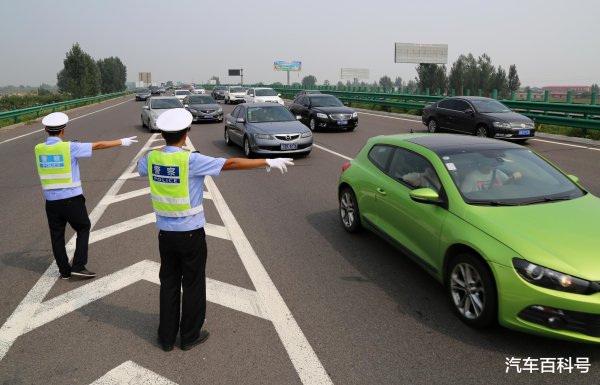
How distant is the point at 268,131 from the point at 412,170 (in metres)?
7.71

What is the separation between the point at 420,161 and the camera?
192 inches

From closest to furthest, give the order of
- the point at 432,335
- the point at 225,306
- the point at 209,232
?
1. the point at 432,335
2. the point at 225,306
3. the point at 209,232

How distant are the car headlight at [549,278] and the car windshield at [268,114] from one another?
10.5 meters

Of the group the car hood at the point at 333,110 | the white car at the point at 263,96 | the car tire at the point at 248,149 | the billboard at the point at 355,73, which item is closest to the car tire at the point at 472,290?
the car tire at the point at 248,149

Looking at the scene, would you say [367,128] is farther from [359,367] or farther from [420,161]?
[359,367]

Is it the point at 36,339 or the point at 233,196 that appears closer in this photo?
the point at 36,339

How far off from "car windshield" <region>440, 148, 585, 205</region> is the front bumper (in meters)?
0.95

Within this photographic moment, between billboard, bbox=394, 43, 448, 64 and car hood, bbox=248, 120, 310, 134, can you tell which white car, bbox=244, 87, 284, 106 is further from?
billboard, bbox=394, 43, 448, 64

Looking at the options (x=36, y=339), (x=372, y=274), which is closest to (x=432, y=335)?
(x=372, y=274)

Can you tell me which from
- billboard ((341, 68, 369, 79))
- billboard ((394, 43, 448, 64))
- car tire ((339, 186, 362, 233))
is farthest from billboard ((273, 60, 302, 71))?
car tire ((339, 186, 362, 233))

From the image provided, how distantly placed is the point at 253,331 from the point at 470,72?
10635 cm

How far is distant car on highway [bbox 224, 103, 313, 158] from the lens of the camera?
12.1 m

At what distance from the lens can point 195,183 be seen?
3.44 m

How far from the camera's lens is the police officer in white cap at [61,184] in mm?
4680
